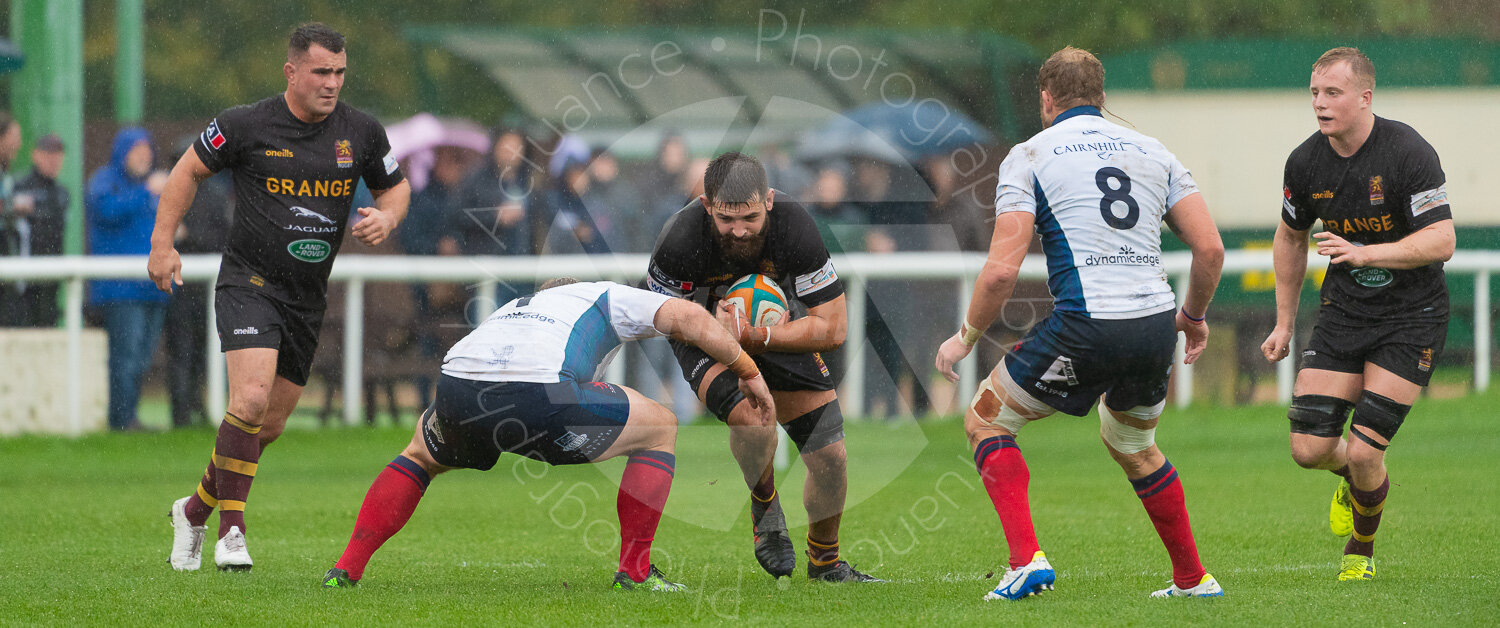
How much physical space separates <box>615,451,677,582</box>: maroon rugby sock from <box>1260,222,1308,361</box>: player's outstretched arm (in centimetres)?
251

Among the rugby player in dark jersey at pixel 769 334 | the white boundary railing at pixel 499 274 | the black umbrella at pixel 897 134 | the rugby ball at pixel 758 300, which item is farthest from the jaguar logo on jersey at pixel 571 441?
the black umbrella at pixel 897 134

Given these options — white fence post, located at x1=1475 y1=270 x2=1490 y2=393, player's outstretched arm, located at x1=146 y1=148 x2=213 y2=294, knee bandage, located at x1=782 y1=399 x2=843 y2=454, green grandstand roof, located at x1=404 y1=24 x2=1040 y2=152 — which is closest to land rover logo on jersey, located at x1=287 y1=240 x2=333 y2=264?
player's outstretched arm, located at x1=146 y1=148 x2=213 y2=294

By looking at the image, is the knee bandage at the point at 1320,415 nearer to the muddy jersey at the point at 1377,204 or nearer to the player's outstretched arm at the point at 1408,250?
the muddy jersey at the point at 1377,204

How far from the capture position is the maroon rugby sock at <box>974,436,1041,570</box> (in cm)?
494

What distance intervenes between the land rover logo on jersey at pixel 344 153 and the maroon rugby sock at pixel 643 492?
1.97 meters

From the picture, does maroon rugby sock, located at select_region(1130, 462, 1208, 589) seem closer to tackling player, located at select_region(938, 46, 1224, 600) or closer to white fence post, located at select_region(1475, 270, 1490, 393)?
tackling player, located at select_region(938, 46, 1224, 600)

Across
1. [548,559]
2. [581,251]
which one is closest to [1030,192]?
[548,559]

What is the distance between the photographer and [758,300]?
18.5 feet

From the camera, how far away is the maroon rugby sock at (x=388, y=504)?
17.2 feet

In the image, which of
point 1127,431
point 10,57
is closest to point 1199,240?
point 1127,431

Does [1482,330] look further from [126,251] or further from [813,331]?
[126,251]

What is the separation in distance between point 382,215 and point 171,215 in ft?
2.76

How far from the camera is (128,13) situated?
11820mm

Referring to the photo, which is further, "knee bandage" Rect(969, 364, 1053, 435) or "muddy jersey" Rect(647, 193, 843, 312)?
"muddy jersey" Rect(647, 193, 843, 312)
